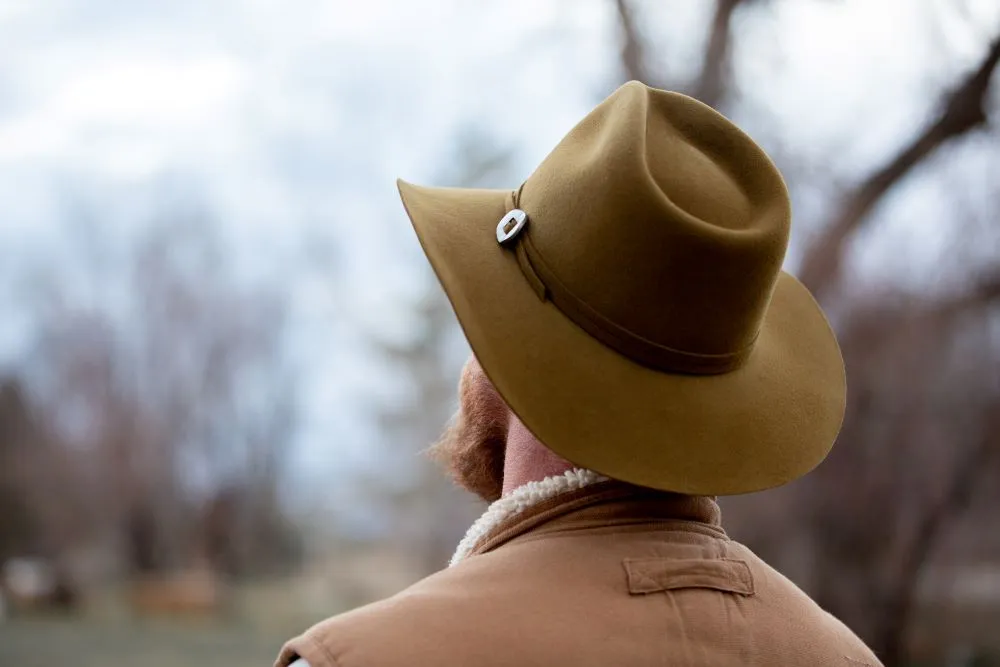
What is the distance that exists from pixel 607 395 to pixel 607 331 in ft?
0.24

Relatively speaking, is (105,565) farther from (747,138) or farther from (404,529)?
(747,138)

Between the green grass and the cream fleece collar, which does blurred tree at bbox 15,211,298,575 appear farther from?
the cream fleece collar

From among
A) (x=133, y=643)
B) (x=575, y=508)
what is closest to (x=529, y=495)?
(x=575, y=508)

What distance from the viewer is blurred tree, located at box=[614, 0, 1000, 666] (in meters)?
4.71

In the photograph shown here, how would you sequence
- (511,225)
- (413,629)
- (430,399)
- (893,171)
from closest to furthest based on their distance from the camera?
(413,629) → (511,225) → (893,171) → (430,399)

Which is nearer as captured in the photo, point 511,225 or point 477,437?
point 511,225

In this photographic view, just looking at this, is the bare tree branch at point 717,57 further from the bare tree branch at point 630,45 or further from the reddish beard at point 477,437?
the reddish beard at point 477,437

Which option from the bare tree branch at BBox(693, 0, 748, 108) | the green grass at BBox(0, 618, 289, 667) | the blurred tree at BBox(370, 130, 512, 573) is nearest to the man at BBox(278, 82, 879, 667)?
the bare tree branch at BBox(693, 0, 748, 108)

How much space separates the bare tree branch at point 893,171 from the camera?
4.46 metres

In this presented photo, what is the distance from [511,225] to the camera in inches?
48.0

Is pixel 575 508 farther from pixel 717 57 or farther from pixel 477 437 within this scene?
pixel 717 57

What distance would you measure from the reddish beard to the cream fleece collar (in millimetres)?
136

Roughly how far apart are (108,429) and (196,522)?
1.30 m

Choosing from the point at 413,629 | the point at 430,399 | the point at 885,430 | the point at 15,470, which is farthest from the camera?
the point at 430,399
